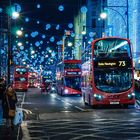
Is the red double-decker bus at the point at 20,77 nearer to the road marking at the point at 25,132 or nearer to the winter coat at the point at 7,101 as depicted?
the road marking at the point at 25,132

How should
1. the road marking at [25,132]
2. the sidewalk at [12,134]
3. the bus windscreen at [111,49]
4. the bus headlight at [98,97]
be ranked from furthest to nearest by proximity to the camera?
1. the bus windscreen at [111,49]
2. the bus headlight at [98,97]
3. the road marking at [25,132]
4. the sidewalk at [12,134]

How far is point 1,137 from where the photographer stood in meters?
15.4

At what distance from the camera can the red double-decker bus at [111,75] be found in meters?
29.7

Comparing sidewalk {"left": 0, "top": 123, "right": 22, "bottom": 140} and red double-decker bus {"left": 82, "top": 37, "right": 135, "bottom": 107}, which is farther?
red double-decker bus {"left": 82, "top": 37, "right": 135, "bottom": 107}

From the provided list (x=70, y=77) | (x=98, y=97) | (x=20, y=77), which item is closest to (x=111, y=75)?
(x=98, y=97)

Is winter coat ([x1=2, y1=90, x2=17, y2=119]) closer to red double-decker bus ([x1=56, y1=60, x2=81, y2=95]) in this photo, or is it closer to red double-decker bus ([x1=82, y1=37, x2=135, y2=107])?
red double-decker bus ([x1=82, y1=37, x2=135, y2=107])

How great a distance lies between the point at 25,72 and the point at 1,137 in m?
61.1

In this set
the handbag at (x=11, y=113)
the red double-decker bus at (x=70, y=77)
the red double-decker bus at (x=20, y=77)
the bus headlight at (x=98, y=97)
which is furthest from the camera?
the red double-decker bus at (x=20, y=77)

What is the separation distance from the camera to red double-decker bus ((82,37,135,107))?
29.7 meters

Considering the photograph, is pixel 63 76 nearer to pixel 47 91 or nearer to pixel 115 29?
pixel 47 91

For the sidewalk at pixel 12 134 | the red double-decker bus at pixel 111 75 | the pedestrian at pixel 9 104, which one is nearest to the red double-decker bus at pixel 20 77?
the red double-decker bus at pixel 111 75

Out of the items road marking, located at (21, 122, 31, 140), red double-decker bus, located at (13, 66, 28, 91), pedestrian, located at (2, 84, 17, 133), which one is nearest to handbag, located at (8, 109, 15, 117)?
pedestrian, located at (2, 84, 17, 133)

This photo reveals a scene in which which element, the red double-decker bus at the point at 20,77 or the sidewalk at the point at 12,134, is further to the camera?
the red double-decker bus at the point at 20,77

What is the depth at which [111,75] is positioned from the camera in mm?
29906
